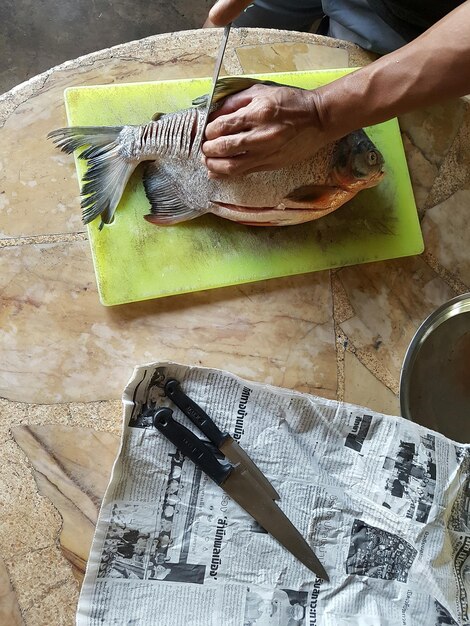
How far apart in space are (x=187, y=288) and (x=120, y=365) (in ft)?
0.67

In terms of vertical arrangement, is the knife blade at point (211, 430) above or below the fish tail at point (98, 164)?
below

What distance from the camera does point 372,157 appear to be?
48.4 inches

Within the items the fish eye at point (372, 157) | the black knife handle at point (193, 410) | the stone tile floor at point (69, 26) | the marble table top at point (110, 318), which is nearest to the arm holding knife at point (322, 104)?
the fish eye at point (372, 157)

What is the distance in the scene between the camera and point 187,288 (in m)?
1.25

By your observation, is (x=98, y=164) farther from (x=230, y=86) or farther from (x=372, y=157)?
(x=372, y=157)

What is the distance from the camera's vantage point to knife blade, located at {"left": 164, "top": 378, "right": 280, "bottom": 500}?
1.15 meters

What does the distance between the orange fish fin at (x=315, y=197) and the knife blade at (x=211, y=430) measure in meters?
0.43

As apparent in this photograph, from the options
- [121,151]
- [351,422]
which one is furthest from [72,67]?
[351,422]

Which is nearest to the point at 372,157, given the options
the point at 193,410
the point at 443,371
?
the point at 443,371

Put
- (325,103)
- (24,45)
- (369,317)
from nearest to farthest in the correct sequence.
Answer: (325,103), (369,317), (24,45)

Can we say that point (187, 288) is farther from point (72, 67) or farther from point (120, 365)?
point (72, 67)

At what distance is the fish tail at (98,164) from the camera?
47.9 inches

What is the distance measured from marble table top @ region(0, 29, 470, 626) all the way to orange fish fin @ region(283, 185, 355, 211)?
160 mm

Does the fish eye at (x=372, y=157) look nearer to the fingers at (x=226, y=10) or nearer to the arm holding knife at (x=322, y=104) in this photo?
the arm holding knife at (x=322, y=104)
